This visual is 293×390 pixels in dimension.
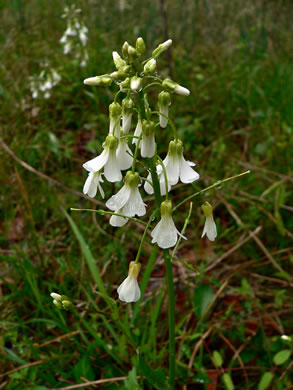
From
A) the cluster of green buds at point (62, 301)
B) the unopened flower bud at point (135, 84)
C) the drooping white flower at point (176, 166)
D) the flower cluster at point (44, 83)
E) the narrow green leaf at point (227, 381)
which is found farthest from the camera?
the flower cluster at point (44, 83)

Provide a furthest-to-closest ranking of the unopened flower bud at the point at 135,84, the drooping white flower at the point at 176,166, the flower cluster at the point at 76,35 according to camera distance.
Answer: the flower cluster at the point at 76,35
the drooping white flower at the point at 176,166
the unopened flower bud at the point at 135,84

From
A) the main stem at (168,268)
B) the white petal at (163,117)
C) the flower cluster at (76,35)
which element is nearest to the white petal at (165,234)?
the main stem at (168,268)

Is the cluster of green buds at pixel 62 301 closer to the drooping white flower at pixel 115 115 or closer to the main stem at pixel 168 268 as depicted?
the main stem at pixel 168 268

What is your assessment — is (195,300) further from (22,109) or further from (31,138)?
(22,109)

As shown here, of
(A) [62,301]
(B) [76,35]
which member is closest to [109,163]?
(A) [62,301]

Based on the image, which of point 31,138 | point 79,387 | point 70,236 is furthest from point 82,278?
point 31,138
